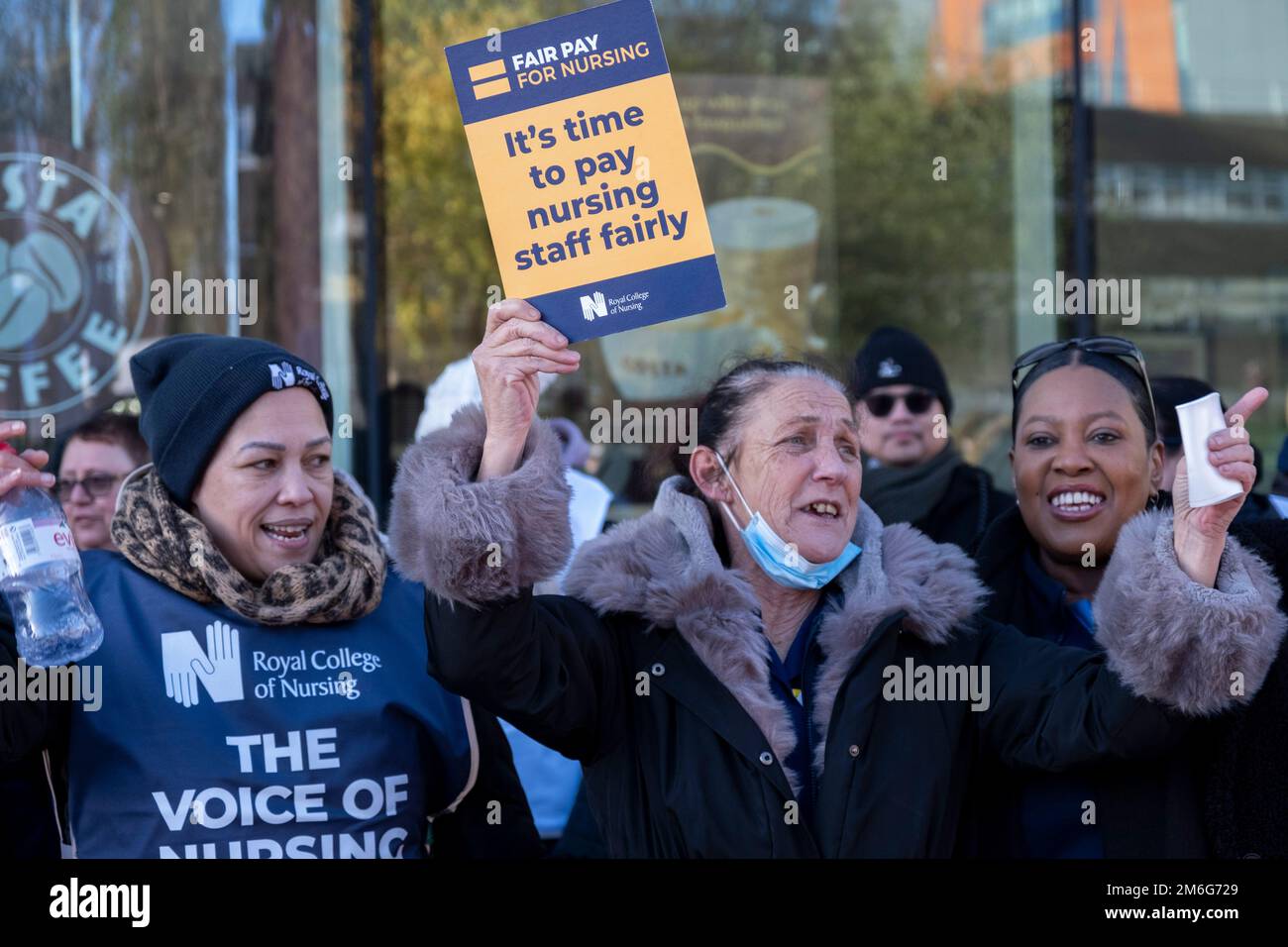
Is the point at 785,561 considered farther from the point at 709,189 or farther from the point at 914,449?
the point at 709,189

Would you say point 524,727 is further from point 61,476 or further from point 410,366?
point 410,366

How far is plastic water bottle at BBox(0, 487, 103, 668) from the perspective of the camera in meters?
2.57

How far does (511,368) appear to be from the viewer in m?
2.50

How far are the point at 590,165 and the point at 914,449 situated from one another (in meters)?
2.93

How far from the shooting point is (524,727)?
8.51 ft

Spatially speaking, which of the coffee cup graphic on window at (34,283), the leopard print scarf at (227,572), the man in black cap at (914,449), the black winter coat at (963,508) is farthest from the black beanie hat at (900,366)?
the coffee cup graphic on window at (34,283)

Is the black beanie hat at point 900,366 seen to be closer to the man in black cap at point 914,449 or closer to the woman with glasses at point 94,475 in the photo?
the man in black cap at point 914,449

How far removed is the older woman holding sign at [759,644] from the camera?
2473mm

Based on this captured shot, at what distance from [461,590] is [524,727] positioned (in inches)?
12.5

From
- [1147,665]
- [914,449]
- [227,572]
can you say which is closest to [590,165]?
[227,572]

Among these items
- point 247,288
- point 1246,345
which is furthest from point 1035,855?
point 1246,345

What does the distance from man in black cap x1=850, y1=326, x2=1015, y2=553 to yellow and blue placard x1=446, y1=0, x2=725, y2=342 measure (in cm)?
218

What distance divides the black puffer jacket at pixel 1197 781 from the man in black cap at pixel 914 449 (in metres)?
1.91

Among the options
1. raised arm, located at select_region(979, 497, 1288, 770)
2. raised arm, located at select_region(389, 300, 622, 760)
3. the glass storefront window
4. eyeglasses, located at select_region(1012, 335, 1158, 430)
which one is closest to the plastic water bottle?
raised arm, located at select_region(389, 300, 622, 760)
